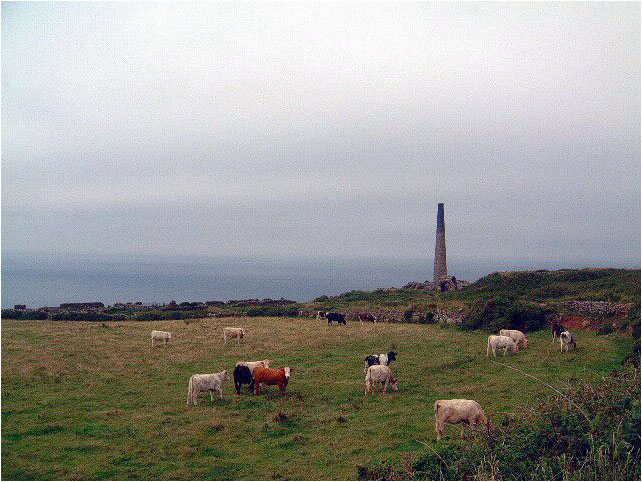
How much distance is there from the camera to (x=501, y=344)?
20.9 metres

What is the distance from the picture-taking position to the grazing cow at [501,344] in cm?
2079

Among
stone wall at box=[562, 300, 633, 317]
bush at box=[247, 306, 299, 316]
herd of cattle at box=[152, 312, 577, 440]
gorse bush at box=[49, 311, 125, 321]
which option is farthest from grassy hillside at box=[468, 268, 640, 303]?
gorse bush at box=[49, 311, 125, 321]

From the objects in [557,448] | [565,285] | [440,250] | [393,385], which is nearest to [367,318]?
[565,285]

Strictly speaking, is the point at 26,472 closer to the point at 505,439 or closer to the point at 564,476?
the point at 505,439

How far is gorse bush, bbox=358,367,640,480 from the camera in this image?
658 centimetres

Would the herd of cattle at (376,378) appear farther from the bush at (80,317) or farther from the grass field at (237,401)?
the bush at (80,317)

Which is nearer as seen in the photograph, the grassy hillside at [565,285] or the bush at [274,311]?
the grassy hillside at [565,285]

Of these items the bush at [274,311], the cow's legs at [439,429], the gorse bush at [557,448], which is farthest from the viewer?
the bush at [274,311]

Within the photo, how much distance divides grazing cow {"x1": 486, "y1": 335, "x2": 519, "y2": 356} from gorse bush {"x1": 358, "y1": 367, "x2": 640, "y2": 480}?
11755 mm

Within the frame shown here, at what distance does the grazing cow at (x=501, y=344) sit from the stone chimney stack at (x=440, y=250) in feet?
133

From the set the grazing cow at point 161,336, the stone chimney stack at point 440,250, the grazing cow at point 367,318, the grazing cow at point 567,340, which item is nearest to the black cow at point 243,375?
→ the grazing cow at point 161,336

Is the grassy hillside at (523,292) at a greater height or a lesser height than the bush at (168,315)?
greater

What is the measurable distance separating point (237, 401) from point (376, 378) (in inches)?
177

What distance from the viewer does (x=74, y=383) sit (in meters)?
16.9
